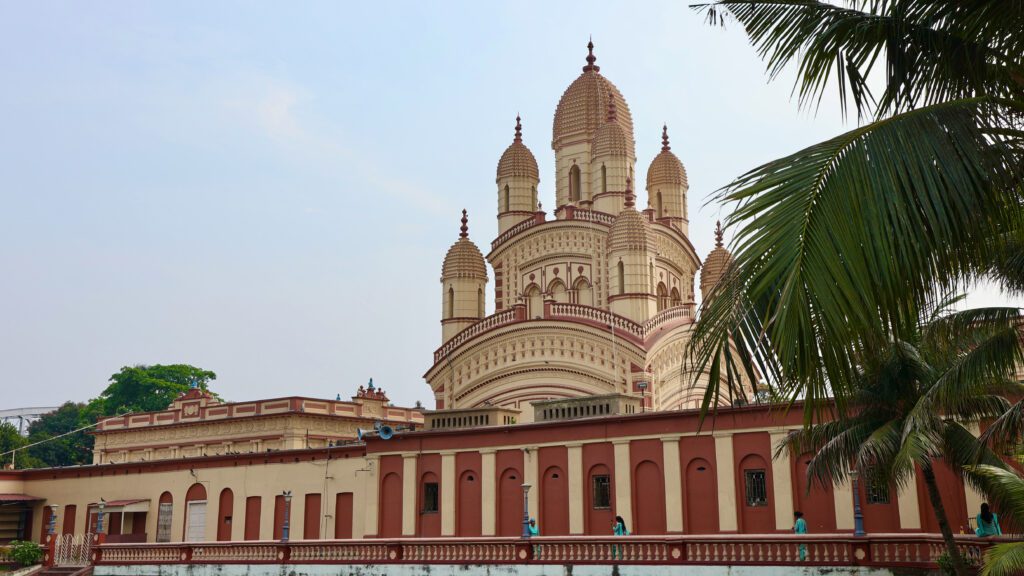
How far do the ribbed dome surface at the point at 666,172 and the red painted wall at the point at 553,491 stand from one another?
24.3m

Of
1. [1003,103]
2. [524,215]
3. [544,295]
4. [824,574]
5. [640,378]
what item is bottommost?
[824,574]

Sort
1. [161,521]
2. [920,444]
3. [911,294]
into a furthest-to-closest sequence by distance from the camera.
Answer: [161,521] → [920,444] → [911,294]

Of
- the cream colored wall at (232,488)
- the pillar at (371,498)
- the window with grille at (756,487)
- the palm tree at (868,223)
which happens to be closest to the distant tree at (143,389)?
the cream colored wall at (232,488)

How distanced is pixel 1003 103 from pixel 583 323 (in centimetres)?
3229

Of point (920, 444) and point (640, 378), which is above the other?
point (640, 378)

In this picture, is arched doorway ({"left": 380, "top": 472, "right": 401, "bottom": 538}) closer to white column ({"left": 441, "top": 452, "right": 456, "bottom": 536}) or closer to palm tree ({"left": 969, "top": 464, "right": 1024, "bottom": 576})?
white column ({"left": 441, "top": 452, "right": 456, "bottom": 536})

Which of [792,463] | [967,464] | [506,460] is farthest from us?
[506,460]

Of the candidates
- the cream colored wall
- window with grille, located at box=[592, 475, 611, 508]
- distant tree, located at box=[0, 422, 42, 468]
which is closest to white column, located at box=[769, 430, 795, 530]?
window with grille, located at box=[592, 475, 611, 508]

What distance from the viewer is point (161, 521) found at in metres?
38.2

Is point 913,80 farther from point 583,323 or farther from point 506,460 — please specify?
point 583,323

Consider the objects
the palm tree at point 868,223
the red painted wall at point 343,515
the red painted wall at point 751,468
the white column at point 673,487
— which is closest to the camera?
the palm tree at point 868,223

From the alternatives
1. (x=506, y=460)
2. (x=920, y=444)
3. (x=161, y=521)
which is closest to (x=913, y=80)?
(x=920, y=444)

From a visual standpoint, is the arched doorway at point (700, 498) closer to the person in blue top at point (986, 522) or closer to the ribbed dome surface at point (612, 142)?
Answer: the person in blue top at point (986, 522)

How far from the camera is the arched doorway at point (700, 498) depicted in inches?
1033
